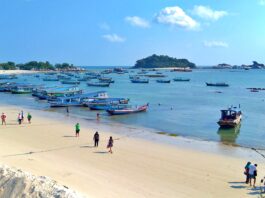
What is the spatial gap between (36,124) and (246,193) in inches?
918

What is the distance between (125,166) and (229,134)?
17022 millimetres

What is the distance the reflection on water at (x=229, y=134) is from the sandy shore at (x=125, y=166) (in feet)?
14.3

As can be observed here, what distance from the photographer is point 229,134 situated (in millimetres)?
34969

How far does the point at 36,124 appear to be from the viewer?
117 ft

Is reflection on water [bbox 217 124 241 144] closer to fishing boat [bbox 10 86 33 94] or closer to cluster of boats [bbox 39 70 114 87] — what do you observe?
fishing boat [bbox 10 86 33 94]

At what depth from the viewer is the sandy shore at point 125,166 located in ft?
54.2

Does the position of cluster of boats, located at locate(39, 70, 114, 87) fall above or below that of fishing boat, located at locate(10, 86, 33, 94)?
above

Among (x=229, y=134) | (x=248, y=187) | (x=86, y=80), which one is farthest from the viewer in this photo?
(x=86, y=80)

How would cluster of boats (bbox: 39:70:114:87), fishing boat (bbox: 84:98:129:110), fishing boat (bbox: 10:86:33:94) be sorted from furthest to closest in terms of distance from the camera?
cluster of boats (bbox: 39:70:114:87) < fishing boat (bbox: 10:86:33:94) < fishing boat (bbox: 84:98:129:110)

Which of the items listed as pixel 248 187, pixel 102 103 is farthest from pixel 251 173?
pixel 102 103

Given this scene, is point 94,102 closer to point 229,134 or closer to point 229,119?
point 229,119

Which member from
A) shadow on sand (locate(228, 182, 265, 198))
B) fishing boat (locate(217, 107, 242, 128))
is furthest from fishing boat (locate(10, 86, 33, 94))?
shadow on sand (locate(228, 182, 265, 198))

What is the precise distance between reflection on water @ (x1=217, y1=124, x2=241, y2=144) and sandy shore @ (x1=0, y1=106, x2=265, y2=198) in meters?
4.37

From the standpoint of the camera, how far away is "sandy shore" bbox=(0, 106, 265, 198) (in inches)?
650
